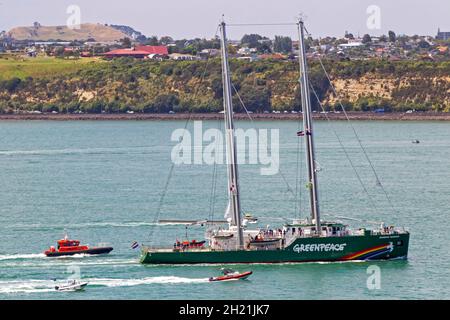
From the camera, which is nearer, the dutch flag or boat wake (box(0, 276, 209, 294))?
boat wake (box(0, 276, 209, 294))

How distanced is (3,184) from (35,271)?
148 ft

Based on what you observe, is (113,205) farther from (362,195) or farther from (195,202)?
(362,195)

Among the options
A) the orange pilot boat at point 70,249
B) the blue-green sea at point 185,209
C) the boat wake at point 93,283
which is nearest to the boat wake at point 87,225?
the blue-green sea at point 185,209

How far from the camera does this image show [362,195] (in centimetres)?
8331

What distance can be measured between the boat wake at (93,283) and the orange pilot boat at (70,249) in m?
6.23

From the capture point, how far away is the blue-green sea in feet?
163

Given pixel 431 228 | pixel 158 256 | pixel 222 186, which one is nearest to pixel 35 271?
pixel 158 256

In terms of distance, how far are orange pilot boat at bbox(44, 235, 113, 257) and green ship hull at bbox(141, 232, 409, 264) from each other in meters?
4.59

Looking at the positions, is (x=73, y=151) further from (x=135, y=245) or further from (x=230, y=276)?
(x=230, y=276)

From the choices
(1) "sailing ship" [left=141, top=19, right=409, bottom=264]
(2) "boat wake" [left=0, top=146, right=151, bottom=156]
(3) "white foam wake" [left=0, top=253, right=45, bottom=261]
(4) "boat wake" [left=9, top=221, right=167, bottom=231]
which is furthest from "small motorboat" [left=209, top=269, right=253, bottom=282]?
(2) "boat wake" [left=0, top=146, right=151, bottom=156]

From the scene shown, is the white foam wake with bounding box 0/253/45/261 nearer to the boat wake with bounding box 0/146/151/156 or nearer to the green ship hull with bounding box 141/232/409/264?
the green ship hull with bounding box 141/232/409/264

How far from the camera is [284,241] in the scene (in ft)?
178

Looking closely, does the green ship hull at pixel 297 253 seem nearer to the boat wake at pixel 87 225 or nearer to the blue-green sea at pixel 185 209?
the blue-green sea at pixel 185 209
